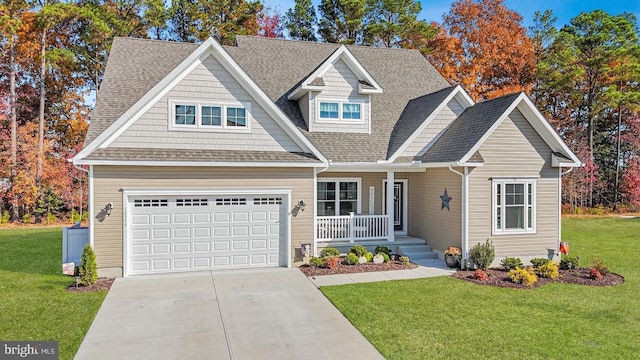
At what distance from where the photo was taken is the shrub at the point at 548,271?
1150cm

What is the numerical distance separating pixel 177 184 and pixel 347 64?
7409mm

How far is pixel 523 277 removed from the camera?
10938 millimetres

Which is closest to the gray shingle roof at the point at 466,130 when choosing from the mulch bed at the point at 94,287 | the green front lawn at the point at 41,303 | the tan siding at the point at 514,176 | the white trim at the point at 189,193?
the tan siding at the point at 514,176

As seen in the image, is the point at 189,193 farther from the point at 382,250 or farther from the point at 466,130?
the point at 466,130

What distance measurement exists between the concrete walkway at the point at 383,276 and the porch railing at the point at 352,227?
227cm

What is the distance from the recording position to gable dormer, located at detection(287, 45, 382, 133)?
14.9 meters

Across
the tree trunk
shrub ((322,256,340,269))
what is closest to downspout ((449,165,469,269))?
shrub ((322,256,340,269))

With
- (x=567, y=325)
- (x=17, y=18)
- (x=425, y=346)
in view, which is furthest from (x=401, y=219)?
(x=17, y=18)

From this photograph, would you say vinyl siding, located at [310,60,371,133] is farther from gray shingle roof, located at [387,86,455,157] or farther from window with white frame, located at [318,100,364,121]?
gray shingle roof, located at [387,86,455,157]

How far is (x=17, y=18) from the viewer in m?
24.0

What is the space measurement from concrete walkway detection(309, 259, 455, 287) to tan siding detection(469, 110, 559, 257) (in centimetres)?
138

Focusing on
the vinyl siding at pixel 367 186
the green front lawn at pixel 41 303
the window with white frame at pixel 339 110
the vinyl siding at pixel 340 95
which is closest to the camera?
the green front lawn at pixel 41 303

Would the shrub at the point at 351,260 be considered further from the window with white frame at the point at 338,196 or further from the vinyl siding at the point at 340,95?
the vinyl siding at the point at 340,95

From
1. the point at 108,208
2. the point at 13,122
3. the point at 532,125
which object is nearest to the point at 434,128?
the point at 532,125
